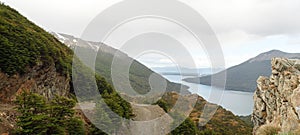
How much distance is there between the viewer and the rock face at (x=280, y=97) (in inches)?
939

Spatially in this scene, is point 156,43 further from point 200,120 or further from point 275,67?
point 200,120

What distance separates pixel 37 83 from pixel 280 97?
2434 cm

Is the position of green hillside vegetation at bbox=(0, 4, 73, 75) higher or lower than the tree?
higher

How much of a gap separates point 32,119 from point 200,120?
144 ft

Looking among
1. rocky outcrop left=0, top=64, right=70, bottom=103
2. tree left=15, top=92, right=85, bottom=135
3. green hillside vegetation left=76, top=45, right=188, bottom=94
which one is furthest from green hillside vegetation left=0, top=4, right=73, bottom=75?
green hillside vegetation left=76, top=45, right=188, bottom=94

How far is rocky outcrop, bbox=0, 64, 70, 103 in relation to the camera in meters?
24.9

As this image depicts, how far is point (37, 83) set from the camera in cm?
2852

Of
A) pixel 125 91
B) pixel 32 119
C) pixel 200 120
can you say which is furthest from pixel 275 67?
pixel 200 120

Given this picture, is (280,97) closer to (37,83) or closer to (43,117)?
(43,117)

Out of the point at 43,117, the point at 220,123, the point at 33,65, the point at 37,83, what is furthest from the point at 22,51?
the point at 220,123

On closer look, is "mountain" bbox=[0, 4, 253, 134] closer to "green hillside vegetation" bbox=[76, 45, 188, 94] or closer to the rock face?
"green hillside vegetation" bbox=[76, 45, 188, 94]

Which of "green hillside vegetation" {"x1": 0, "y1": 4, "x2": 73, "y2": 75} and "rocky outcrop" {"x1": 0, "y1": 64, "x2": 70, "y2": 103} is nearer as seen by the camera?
"rocky outcrop" {"x1": 0, "y1": 64, "x2": 70, "y2": 103}

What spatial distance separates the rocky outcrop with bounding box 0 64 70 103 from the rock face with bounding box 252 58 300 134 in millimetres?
22394

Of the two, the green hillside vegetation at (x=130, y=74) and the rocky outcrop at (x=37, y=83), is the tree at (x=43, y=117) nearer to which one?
the rocky outcrop at (x=37, y=83)
